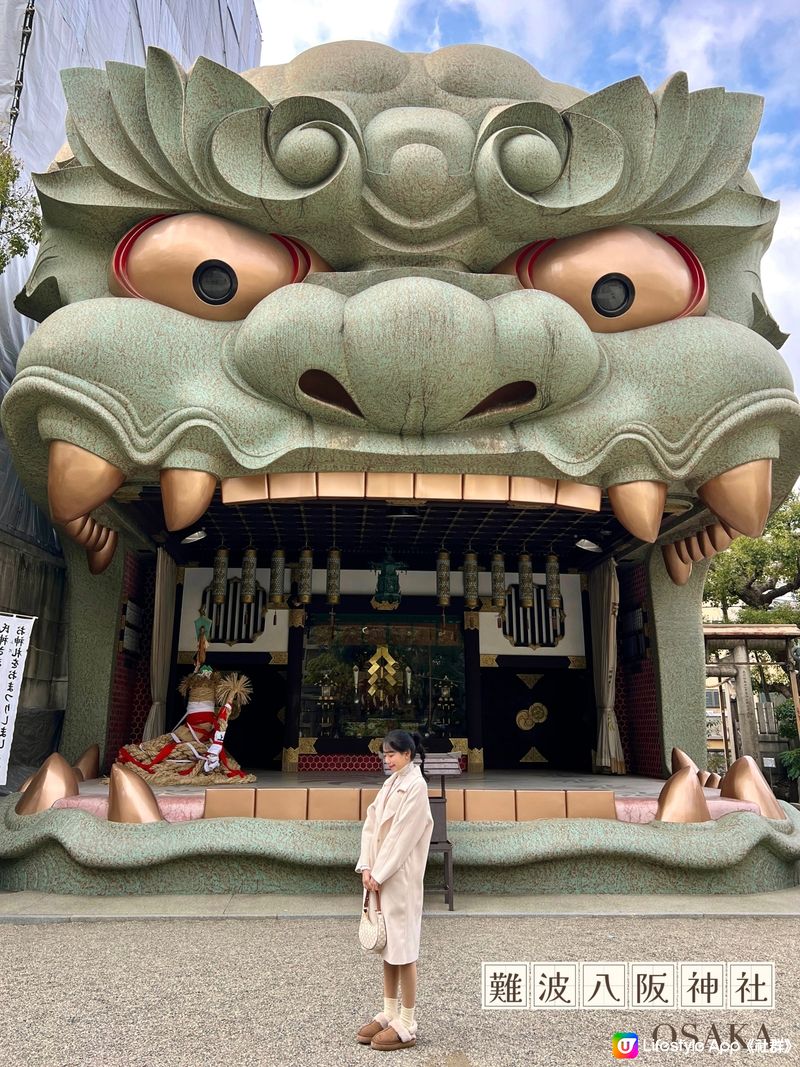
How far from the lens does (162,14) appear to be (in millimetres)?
14344

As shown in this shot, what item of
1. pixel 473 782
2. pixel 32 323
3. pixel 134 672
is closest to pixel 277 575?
pixel 134 672

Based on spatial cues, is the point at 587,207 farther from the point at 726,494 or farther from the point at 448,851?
the point at 448,851

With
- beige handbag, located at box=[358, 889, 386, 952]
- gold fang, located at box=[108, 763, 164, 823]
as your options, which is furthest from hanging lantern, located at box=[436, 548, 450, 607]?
beige handbag, located at box=[358, 889, 386, 952]

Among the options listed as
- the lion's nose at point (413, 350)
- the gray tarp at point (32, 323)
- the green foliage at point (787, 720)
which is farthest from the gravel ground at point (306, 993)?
the green foliage at point (787, 720)

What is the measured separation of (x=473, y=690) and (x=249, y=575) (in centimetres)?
334

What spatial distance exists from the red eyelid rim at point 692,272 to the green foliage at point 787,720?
13.4 m

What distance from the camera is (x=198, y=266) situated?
20.0 ft

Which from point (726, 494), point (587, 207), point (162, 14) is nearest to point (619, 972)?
point (726, 494)

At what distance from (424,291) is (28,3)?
8096 mm

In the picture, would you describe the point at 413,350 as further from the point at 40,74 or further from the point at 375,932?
the point at 40,74

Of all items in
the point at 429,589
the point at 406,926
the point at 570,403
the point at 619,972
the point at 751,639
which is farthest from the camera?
the point at 751,639

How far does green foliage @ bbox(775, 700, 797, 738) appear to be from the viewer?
16.8 meters

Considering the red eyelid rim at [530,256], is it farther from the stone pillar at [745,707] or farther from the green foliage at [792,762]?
the green foliage at [792,762]

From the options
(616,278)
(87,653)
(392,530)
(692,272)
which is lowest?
(87,653)
